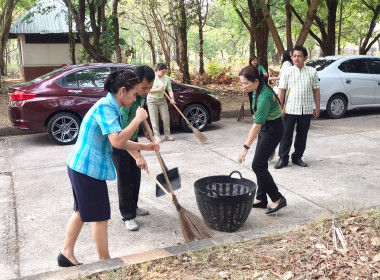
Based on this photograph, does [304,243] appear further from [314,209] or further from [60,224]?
[60,224]

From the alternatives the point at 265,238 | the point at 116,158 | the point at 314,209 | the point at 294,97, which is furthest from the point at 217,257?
the point at 294,97

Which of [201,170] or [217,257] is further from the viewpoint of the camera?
[201,170]

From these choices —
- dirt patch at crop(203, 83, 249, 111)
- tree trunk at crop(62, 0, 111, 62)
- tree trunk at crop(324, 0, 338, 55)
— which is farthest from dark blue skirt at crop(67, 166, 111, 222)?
tree trunk at crop(324, 0, 338, 55)

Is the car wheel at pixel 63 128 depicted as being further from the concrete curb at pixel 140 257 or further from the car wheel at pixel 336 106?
the car wheel at pixel 336 106

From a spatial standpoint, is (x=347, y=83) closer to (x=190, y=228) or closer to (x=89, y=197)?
(x=190, y=228)

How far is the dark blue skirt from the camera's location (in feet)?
10.6

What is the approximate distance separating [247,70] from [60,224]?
267 centimetres

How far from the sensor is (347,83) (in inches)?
432

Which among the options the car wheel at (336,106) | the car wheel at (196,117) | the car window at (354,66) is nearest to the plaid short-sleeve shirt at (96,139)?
the car wheel at (196,117)

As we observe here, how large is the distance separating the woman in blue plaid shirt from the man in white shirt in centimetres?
385

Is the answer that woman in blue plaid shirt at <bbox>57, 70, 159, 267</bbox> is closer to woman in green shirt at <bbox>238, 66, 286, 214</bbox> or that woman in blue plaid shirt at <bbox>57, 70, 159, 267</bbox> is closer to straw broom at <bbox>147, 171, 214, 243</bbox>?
straw broom at <bbox>147, 171, 214, 243</bbox>

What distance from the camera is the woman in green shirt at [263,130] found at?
4.44 metres

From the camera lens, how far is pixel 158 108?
8727mm

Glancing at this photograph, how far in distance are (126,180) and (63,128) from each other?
4.44 m
